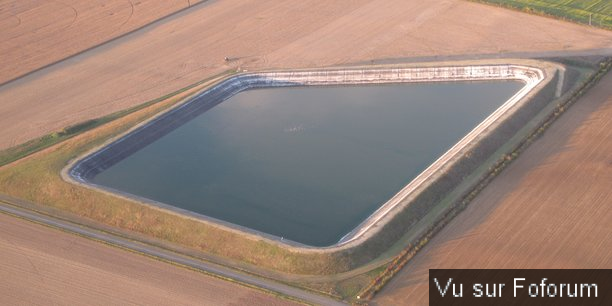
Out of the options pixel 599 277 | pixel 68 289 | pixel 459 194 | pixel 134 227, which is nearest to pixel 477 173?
pixel 459 194

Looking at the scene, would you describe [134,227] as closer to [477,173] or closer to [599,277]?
[477,173]

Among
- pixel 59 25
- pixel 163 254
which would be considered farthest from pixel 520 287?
pixel 59 25

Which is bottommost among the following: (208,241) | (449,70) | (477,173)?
(208,241)

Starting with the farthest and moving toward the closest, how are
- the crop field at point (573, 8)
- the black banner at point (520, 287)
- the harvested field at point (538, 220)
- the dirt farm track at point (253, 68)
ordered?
the crop field at point (573, 8) → the dirt farm track at point (253, 68) → the harvested field at point (538, 220) → the black banner at point (520, 287)

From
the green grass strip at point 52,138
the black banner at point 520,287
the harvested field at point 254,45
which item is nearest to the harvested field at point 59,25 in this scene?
the harvested field at point 254,45

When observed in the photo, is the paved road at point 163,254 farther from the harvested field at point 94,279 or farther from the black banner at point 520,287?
the black banner at point 520,287

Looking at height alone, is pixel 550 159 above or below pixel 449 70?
below
